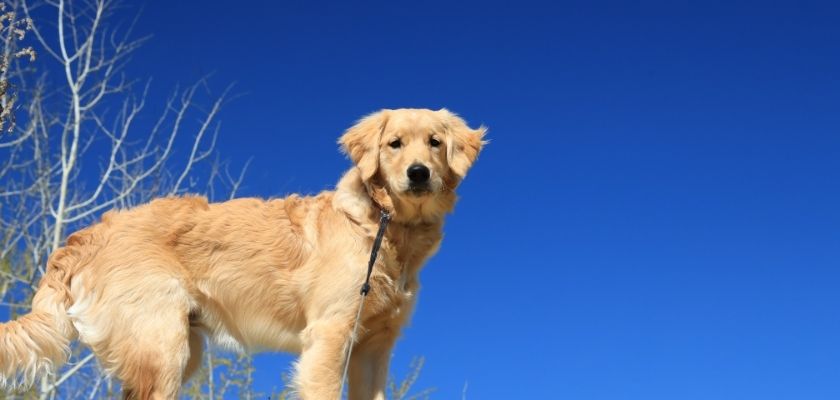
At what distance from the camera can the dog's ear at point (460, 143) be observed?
6141 millimetres

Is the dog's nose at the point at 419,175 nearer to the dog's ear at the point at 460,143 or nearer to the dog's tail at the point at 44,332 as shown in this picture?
the dog's ear at the point at 460,143

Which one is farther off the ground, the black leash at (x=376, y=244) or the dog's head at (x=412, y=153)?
the dog's head at (x=412, y=153)

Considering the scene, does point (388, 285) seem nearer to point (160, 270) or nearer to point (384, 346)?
point (384, 346)

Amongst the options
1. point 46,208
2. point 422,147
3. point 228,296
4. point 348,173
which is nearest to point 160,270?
point 228,296

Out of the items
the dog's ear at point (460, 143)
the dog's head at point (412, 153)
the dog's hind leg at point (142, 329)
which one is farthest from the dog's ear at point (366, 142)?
the dog's hind leg at point (142, 329)

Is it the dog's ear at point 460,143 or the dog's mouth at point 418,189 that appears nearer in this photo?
the dog's mouth at point 418,189

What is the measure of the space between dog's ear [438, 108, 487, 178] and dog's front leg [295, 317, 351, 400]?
128 cm

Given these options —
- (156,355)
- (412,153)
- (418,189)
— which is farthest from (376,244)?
(156,355)

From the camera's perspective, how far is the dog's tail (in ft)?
18.8

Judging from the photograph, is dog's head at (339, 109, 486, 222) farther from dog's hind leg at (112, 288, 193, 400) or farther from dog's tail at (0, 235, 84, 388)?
dog's tail at (0, 235, 84, 388)

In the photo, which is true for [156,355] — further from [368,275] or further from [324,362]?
[368,275]

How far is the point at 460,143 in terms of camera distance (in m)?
6.24

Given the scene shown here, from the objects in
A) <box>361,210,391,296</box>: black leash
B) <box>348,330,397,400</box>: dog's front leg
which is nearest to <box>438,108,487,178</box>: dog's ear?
<box>361,210,391,296</box>: black leash

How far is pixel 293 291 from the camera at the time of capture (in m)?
6.14
